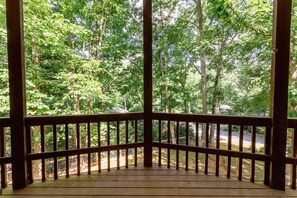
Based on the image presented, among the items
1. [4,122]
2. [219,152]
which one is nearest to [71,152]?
[4,122]

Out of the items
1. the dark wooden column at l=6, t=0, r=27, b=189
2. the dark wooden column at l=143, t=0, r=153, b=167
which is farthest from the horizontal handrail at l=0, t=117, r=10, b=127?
the dark wooden column at l=143, t=0, r=153, b=167

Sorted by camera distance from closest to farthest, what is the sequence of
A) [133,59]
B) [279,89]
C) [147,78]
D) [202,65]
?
[279,89], [147,78], [202,65], [133,59]

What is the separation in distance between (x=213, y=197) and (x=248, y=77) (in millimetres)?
4101

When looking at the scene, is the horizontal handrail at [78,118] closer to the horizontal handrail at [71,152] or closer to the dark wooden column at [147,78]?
the dark wooden column at [147,78]

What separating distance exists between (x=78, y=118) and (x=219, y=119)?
175cm

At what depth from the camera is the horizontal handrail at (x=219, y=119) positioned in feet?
6.36

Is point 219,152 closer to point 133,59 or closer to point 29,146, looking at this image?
point 29,146

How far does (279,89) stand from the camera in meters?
1.80

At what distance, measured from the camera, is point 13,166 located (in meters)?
1.89

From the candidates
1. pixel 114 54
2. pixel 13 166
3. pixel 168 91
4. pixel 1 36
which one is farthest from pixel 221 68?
pixel 1 36

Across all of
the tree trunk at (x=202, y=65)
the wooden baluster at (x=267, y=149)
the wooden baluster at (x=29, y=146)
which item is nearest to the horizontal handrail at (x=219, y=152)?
the wooden baluster at (x=267, y=149)

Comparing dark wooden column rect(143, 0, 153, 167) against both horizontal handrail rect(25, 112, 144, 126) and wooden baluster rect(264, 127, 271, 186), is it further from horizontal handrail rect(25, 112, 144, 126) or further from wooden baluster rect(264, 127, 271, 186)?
wooden baluster rect(264, 127, 271, 186)

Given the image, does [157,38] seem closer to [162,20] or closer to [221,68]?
[162,20]

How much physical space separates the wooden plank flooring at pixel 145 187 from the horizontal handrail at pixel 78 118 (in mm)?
714
